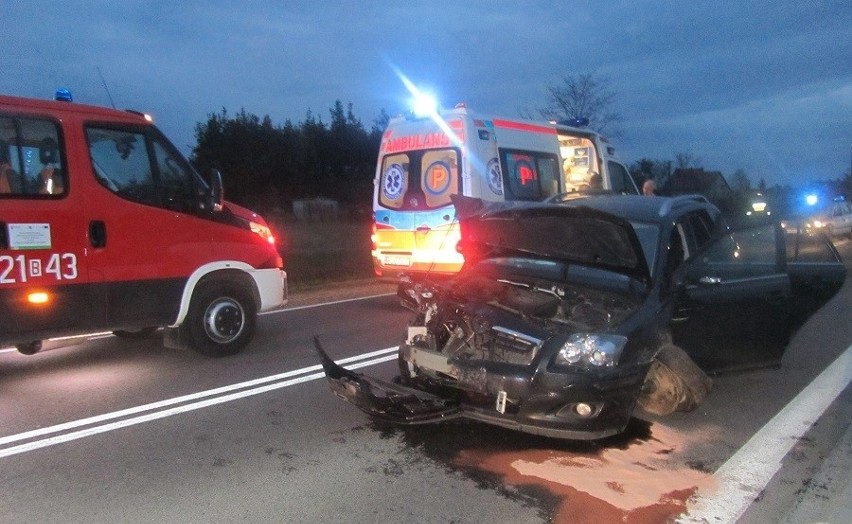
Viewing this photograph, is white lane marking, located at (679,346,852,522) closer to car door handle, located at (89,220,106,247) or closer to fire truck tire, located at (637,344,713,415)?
fire truck tire, located at (637,344,713,415)

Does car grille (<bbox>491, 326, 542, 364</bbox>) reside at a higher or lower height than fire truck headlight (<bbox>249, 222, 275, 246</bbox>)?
lower

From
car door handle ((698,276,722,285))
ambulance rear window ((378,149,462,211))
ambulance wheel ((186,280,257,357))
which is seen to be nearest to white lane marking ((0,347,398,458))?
ambulance wheel ((186,280,257,357))

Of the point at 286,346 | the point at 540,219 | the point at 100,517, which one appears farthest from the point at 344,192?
the point at 100,517

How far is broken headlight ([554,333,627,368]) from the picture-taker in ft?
15.1

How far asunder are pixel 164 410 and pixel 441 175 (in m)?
5.94

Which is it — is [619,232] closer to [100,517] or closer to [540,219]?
[540,219]

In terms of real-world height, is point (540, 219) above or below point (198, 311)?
above

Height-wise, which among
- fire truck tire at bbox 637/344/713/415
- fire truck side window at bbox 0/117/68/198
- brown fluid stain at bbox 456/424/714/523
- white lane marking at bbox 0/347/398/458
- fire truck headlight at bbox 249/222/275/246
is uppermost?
fire truck side window at bbox 0/117/68/198

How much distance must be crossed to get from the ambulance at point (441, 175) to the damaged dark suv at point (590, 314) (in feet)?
12.0

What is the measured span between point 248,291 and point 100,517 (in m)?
3.99

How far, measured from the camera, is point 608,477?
4.45m

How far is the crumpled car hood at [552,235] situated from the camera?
5.72 metres

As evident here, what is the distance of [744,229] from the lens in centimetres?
634

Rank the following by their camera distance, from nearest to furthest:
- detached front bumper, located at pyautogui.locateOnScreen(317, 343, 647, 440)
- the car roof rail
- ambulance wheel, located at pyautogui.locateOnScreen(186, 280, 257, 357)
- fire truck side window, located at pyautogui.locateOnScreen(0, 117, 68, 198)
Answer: detached front bumper, located at pyautogui.locateOnScreen(317, 343, 647, 440) < fire truck side window, located at pyautogui.locateOnScreen(0, 117, 68, 198) < the car roof rail < ambulance wheel, located at pyautogui.locateOnScreen(186, 280, 257, 357)
